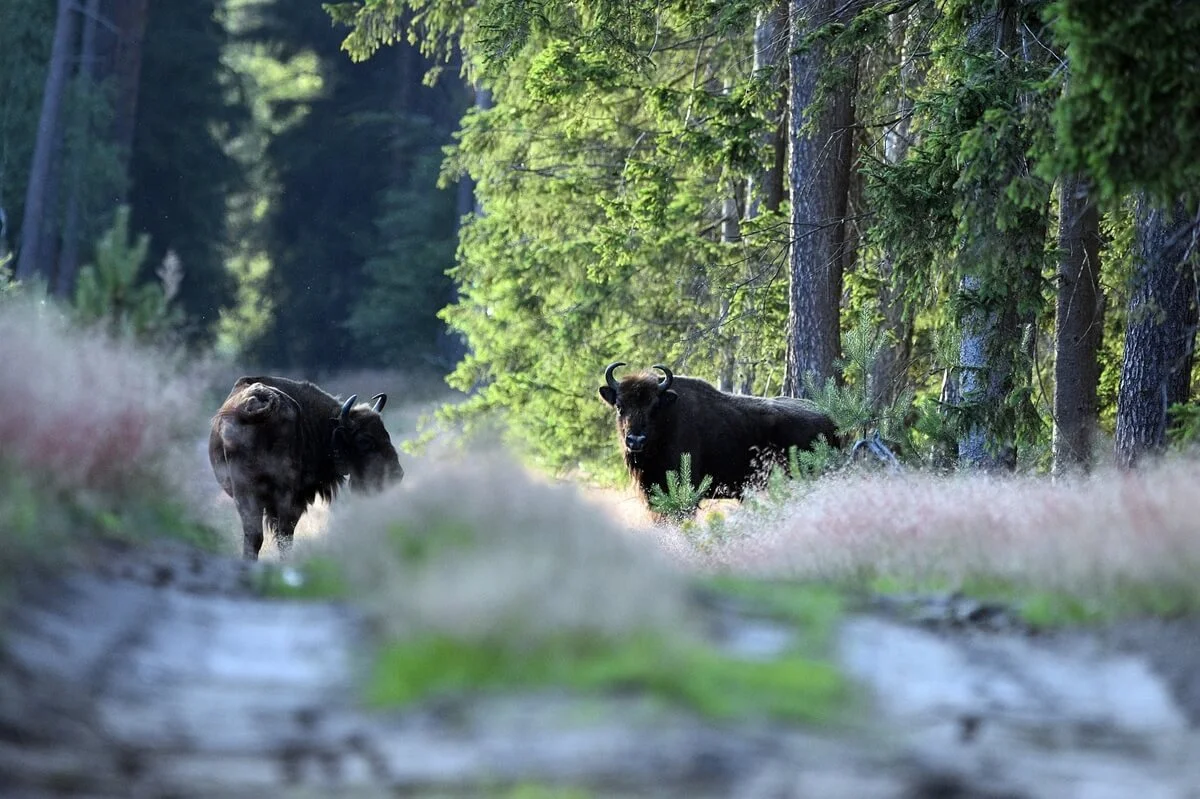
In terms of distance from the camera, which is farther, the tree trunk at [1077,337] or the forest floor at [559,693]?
the tree trunk at [1077,337]

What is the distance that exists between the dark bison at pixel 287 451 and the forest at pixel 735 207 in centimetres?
126

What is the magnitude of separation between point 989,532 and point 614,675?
411 cm

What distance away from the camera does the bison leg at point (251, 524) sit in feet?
46.0

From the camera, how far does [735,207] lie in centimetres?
2506

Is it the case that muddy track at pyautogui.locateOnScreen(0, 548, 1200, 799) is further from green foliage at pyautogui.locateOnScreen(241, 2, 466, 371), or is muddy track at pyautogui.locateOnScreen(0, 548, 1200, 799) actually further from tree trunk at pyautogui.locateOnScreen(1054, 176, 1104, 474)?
green foliage at pyautogui.locateOnScreen(241, 2, 466, 371)

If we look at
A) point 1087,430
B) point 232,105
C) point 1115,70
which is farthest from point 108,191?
point 1115,70

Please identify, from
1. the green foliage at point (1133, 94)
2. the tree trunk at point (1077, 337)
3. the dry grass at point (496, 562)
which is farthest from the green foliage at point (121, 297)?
the tree trunk at point (1077, 337)

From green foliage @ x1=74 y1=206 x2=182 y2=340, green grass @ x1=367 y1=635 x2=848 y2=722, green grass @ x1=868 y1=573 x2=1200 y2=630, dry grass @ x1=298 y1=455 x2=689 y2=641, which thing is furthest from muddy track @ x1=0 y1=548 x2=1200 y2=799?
green foliage @ x1=74 y1=206 x2=182 y2=340

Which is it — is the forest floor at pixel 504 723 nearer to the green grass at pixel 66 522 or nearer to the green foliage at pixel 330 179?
the green grass at pixel 66 522

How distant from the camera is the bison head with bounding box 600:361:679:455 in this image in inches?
661

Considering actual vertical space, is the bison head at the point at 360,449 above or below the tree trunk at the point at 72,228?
below

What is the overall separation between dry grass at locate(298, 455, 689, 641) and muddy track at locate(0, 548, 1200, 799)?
37 cm

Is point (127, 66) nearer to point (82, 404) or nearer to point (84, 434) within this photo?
point (82, 404)

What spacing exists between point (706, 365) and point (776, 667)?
658 inches
